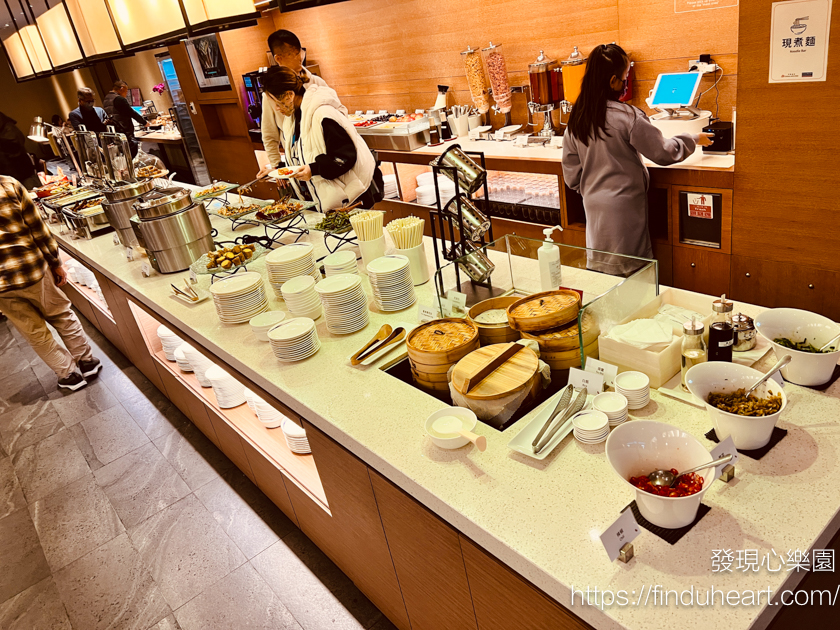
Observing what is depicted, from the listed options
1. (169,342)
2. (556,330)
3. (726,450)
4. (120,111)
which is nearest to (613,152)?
(556,330)

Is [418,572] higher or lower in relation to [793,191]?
lower

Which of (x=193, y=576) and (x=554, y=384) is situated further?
(x=193, y=576)

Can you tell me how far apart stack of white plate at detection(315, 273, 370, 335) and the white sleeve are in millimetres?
2284

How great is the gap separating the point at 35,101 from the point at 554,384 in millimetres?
15289

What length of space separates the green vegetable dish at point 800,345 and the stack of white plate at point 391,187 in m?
4.20

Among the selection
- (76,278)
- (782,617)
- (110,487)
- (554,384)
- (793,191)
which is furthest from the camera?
(76,278)

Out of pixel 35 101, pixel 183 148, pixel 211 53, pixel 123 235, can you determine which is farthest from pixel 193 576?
pixel 35 101

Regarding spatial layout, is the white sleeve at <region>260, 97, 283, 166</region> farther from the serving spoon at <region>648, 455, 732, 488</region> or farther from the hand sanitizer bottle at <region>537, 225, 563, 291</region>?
the serving spoon at <region>648, 455, 732, 488</region>

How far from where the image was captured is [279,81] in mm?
3043

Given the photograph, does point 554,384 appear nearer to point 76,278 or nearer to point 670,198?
point 670,198

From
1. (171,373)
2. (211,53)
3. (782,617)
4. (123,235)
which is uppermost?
(211,53)

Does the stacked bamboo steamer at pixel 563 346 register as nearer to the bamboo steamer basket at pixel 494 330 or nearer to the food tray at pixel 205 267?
the bamboo steamer basket at pixel 494 330

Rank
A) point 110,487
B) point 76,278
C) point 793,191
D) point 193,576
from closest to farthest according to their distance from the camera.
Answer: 1. point 193,576
2. point 793,191
3. point 110,487
4. point 76,278

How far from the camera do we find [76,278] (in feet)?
A: 16.3
